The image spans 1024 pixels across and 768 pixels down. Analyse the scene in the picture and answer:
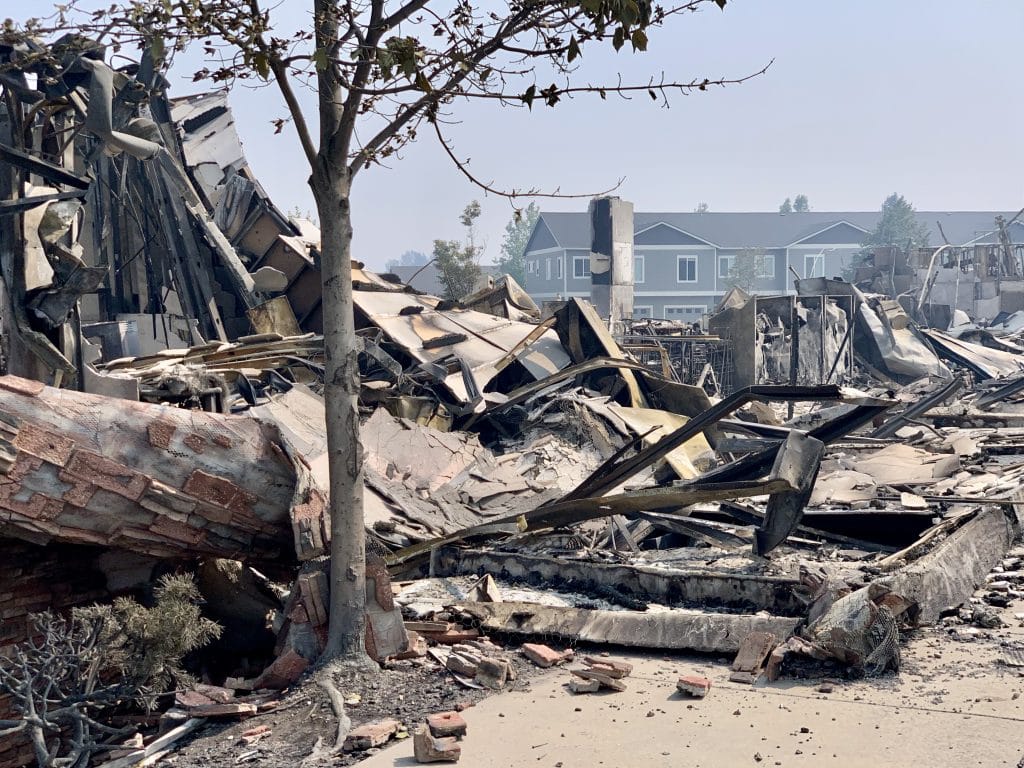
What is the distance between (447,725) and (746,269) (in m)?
59.5

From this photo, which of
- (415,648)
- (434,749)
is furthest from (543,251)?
(434,749)

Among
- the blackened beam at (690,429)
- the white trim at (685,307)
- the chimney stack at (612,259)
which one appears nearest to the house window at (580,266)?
the white trim at (685,307)

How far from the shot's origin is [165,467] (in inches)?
217

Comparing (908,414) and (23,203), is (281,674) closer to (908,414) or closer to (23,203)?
(23,203)

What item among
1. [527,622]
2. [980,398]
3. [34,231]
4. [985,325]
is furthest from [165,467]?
[985,325]

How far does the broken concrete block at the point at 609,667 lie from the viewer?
4.88 m

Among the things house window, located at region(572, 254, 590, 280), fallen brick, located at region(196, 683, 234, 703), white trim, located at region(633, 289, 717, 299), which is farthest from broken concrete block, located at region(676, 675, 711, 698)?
house window, located at region(572, 254, 590, 280)

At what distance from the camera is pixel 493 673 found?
16.5 feet

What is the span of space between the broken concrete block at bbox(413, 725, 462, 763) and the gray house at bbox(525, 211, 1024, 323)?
174 ft

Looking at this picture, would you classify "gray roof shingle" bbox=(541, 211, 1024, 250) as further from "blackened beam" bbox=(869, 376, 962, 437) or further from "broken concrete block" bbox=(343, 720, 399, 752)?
"broken concrete block" bbox=(343, 720, 399, 752)

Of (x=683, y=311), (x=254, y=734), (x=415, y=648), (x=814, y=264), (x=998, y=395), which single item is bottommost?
(x=254, y=734)

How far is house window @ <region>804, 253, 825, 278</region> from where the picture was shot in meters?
65.6

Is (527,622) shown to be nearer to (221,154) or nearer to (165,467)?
(165,467)

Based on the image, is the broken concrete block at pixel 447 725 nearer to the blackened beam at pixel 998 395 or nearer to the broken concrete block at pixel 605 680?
the broken concrete block at pixel 605 680
